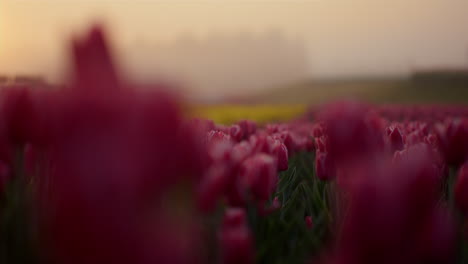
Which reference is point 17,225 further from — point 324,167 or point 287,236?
point 324,167

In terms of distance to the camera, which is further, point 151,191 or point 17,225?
point 17,225

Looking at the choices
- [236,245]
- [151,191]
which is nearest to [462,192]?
[236,245]

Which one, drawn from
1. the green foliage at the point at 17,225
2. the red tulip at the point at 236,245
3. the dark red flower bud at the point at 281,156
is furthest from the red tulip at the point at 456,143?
the green foliage at the point at 17,225

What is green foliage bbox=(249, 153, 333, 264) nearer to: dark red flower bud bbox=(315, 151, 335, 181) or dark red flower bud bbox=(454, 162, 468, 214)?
dark red flower bud bbox=(315, 151, 335, 181)

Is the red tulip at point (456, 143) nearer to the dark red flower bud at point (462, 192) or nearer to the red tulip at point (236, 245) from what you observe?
the dark red flower bud at point (462, 192)

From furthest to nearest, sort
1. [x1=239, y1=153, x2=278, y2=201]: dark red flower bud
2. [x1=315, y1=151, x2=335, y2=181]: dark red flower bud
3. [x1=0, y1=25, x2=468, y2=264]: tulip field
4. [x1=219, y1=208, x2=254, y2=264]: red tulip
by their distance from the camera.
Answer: [x1=315, y1=151, x2=335, y2=181]: dark red flower bud, [x1=239, y1=153, x2=278, y2=201]: dark red flower bud, [x1=219, y1=208, x2=254, y2=264]: red tulip, [x1=0, y1=25, x2=468, y2=264]: tulip field

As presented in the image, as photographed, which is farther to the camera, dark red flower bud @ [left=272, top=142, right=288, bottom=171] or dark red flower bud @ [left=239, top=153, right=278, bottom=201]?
dark red flower bud @ [left=272, top=142, right=288, bottom=171]

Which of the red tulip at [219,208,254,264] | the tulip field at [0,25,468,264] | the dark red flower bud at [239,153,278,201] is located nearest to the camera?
the tulip field at [0,25,468,264]

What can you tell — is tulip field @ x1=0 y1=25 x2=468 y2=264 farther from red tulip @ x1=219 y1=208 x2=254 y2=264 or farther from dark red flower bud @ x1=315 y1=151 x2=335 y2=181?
dark red flower bud @ x1=315 y1=151 x2=335 y2=181

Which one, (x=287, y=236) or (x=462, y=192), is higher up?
(x=462, y=192)

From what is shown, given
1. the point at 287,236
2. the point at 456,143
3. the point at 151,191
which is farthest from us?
the point at 456,143

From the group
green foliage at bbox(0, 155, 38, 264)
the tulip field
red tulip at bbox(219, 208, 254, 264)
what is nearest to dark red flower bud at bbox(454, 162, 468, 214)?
the tulip field

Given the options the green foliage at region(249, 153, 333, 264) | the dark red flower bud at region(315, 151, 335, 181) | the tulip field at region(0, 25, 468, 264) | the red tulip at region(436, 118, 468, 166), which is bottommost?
the green foliage at region(249, 153, 333, 264)

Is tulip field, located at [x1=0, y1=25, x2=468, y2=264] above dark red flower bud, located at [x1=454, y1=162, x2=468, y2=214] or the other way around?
above
